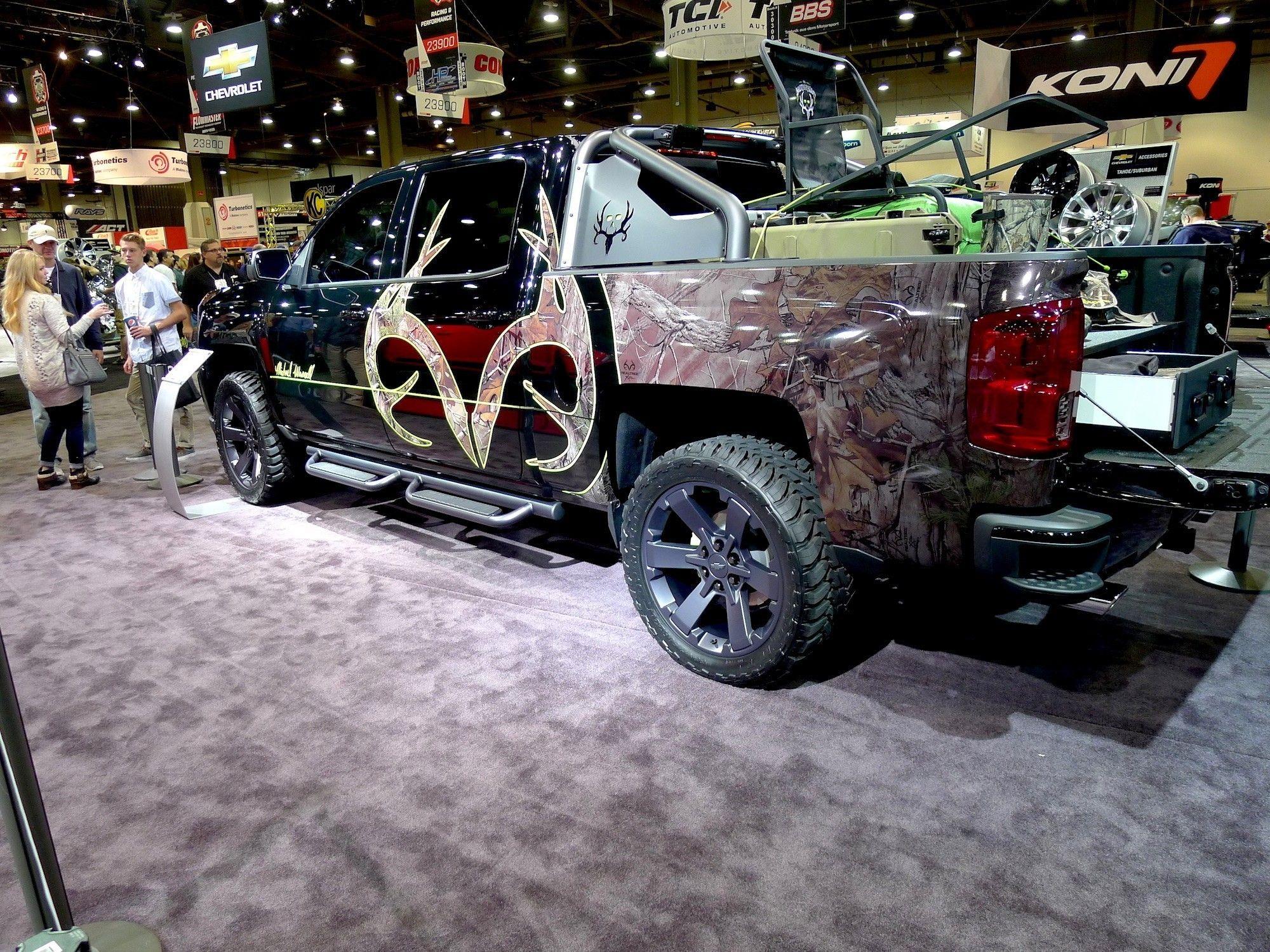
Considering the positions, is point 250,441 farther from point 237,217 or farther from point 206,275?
point 237,217

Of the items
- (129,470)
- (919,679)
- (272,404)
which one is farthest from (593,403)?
(129,470)

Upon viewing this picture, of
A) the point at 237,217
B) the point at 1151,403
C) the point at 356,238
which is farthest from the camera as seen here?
the point at 237,217

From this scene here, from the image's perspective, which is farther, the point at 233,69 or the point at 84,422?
the point at 233,69

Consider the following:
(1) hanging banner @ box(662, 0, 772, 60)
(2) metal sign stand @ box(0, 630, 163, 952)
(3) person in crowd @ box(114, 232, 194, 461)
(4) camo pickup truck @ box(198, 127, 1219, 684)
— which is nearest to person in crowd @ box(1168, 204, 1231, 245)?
(4) camo pickup truck @ box(198, 127, 1219, 684)

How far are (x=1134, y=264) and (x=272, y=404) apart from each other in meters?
4.36

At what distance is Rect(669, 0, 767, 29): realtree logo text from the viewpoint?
8344 mm

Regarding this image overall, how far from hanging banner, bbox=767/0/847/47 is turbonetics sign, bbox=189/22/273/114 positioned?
5.82 m

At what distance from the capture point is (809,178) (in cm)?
355

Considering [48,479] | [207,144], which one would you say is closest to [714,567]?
[48,479]

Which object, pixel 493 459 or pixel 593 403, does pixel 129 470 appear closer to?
pixel 493 459

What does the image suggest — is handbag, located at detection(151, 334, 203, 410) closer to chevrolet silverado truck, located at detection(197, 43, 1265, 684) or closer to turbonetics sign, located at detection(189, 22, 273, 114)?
chevrolet silverado truck, located at detection(197, 43, 1265, 684)

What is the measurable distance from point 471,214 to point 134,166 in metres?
16.7

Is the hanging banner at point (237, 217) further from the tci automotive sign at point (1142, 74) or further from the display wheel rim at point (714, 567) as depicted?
the display wheel rim at point (714, 567)

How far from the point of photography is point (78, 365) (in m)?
5.74
